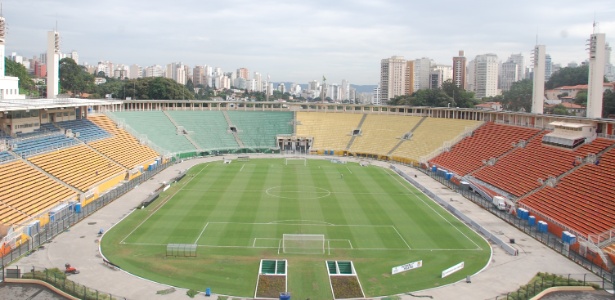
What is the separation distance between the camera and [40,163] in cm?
3444

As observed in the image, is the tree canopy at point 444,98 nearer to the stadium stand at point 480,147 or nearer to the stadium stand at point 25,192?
the stadium stand at point 480,147

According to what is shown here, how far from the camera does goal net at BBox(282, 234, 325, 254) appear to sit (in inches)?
1003

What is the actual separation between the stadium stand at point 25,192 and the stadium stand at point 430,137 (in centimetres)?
3629

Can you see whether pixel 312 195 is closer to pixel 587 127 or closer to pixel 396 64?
pixel 587 127

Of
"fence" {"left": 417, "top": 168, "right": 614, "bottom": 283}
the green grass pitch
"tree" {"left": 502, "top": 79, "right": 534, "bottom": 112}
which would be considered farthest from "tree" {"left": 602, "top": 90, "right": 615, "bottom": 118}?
the green grass pitch

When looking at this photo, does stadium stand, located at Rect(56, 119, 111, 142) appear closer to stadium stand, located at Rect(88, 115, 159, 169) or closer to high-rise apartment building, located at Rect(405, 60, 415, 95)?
stadium stand, located at Rect(88, 115, 159, 169)

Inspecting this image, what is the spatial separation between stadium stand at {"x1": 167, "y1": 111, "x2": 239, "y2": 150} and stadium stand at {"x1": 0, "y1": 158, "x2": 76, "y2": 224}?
29.7m

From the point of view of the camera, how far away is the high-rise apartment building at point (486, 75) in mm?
184250

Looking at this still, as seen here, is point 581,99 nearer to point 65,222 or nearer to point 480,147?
point 480,147

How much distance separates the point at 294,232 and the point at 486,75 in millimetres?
171948

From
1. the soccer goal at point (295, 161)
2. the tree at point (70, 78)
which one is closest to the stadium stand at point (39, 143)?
the soccer goal at point (295, 161)

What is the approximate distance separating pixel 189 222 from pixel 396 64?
172 metres

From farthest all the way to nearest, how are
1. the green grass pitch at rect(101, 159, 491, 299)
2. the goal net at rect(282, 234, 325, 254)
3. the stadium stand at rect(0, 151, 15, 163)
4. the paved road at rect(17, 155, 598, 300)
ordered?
the stadium stand at rect(0, 151, 15, 163), the goal net at rect(282, 234, 325, 254), the green grass pitch at rect(101, 159, 491, 299), the paved road at rect(17, 155, 598, 300)

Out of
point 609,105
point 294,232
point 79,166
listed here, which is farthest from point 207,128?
point 609,105
